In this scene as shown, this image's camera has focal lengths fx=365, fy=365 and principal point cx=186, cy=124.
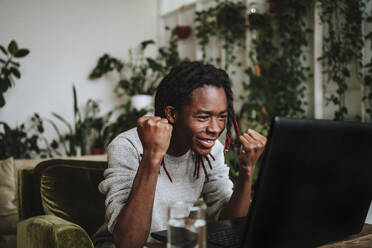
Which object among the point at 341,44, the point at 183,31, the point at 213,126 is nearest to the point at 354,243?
the point at 213,126

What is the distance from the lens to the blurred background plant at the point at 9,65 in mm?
4000

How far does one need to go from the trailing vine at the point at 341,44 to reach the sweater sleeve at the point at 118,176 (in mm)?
2686

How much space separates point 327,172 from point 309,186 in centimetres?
Result: 5

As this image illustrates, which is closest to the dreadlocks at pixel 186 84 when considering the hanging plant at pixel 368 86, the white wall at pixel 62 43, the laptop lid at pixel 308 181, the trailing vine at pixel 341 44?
the laptop lid at pixel 308 181

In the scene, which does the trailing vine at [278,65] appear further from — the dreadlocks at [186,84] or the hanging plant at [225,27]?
the dreadlocks at [186,84]

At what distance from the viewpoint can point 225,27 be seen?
455cm

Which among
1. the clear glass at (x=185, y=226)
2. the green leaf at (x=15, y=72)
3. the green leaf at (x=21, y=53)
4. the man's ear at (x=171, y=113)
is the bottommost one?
the clear glass at (x=185, y=226)

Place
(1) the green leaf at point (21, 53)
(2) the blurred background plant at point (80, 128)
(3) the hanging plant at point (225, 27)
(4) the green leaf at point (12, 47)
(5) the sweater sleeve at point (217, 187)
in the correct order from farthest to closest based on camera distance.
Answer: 1. (3) the hanging plant at point (225, 27)
2. (2) the blurred background plant at point (80, 128)
3. (1) the green leaf at point (21, 53)
4. (4) the green leaf at point (12, 47)
5. (5) the sweater sleeve at point (217, 187)

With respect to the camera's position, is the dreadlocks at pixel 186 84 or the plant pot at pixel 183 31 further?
the plant pot at pixel 183 31

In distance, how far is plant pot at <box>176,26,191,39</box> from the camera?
5.12 metres

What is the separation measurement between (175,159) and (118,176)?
266mm

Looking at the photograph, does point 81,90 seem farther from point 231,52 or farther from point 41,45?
point 231,52

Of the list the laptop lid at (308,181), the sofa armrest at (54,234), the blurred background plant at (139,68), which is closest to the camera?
the laptop lid at (308,181)

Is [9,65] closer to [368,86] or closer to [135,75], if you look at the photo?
[135,75]
